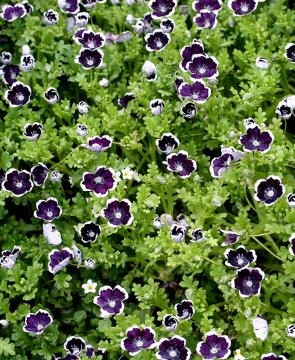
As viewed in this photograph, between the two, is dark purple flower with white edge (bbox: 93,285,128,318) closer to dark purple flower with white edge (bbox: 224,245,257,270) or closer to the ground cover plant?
the ground cover plant

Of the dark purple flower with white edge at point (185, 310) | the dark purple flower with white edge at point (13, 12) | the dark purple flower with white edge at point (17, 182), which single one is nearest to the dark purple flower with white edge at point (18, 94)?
the dark purple flower with white edge at point (17, 182)

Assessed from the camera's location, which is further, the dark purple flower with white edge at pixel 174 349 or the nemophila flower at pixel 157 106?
the nemophila flower at pixel 157 106

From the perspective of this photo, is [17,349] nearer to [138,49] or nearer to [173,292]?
[173,292]

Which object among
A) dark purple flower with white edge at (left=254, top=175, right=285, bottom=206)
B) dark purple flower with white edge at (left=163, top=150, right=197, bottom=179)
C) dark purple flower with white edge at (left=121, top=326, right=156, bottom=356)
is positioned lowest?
dark purple flower with white edge at (left=121, top=326, right=156, bottom=356)

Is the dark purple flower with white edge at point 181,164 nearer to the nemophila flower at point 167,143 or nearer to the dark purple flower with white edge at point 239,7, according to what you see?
the nemophila flower at point 167,143

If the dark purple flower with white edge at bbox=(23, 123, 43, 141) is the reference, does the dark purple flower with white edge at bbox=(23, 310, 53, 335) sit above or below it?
below

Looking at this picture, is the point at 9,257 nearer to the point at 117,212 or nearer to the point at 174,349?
the point at 117,212

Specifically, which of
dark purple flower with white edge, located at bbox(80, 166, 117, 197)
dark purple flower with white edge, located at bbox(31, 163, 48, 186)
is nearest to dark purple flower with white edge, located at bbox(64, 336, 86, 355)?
dark purple flower with white edge, located at bbox(80, 166, 117, 197)
